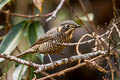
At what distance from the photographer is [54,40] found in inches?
173

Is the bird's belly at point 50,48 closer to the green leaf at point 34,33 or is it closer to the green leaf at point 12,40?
the green leaf at point 34,33

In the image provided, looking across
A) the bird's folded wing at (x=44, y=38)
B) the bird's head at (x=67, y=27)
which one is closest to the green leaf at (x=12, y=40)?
the bird's folded wing at (x=44, y=38)

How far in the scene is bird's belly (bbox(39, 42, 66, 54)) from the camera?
4.27 m

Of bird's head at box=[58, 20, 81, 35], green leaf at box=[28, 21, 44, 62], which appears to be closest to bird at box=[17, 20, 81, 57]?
bird's head at box=[58, 20, 81, 35]

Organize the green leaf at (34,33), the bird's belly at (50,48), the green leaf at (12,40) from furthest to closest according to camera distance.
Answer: the green leaf at (34,33) < the green leaf at (12,40) < the bird's belly at (50,48)

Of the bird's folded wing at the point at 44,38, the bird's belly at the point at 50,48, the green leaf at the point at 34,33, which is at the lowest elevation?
the bird's belly at the point at 50,48

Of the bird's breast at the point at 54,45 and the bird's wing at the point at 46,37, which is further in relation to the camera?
the bird's wing at the point at 46,37

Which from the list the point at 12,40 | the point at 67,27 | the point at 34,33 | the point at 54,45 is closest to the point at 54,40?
the point at 54,45

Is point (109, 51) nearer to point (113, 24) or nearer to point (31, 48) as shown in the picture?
point (113, 24)

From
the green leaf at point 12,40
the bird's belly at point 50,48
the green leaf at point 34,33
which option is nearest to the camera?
the bird's belly at point 50,48

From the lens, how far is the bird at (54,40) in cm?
432

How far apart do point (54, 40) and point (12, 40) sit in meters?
0.51

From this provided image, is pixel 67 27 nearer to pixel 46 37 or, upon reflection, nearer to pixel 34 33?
pixel 46 37

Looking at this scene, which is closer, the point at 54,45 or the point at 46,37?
the point at 54,45
